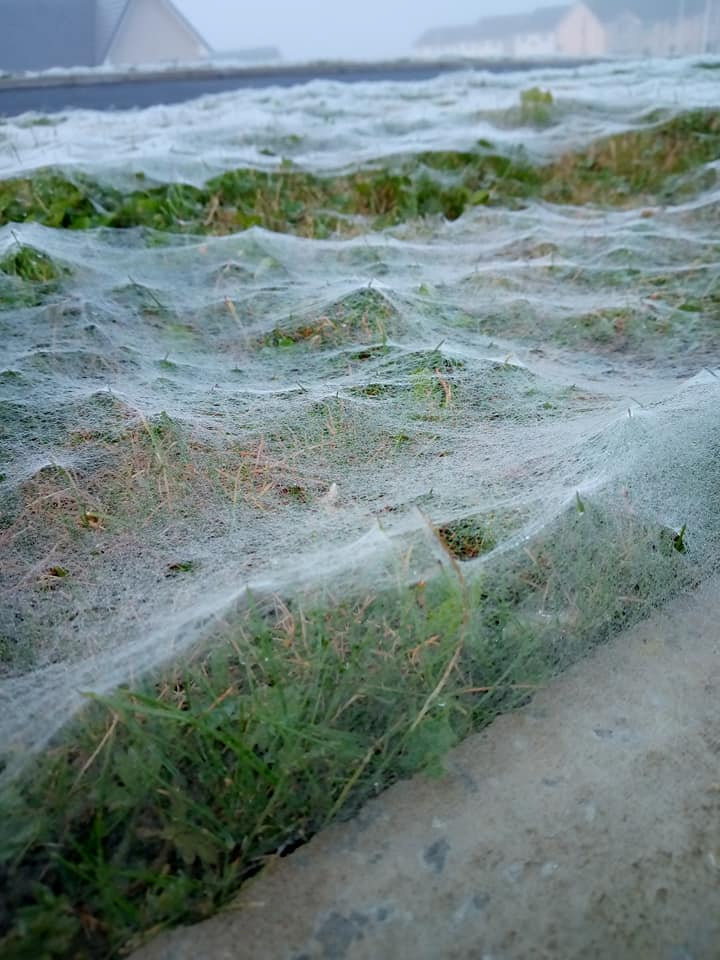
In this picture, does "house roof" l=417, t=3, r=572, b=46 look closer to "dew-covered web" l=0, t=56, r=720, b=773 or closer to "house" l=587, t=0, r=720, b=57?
"house" l=587, t=0, r=720, b=57

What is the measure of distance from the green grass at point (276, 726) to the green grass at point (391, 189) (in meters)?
2.76

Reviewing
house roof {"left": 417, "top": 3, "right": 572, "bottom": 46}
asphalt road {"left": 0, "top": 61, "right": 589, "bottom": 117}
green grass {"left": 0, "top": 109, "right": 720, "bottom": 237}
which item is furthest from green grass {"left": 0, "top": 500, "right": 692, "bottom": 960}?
house roof {"left": 417, "top": 3, "right": 572, "bottom": 46}

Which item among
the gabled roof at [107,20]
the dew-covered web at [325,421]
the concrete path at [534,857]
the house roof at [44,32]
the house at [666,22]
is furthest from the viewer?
the house at [666,22]

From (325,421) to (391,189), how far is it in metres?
2.72

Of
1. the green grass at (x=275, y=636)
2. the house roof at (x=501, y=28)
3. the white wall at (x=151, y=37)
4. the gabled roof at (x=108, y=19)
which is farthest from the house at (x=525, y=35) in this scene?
the green grass at (x=275, y=636)

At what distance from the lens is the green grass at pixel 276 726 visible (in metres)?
1.26

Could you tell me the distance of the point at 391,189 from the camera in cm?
466

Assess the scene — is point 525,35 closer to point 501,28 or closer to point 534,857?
point 501,28

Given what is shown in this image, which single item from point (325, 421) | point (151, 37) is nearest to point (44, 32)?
point (151, 37)

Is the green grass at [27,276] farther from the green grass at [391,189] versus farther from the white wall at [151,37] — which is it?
the white wall at [151,37]

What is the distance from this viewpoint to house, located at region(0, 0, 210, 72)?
25.2 feet

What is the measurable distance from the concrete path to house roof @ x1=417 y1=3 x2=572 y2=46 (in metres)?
12.6

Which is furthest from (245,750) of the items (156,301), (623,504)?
(156,301)

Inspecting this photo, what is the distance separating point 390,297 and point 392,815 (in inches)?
81.2
